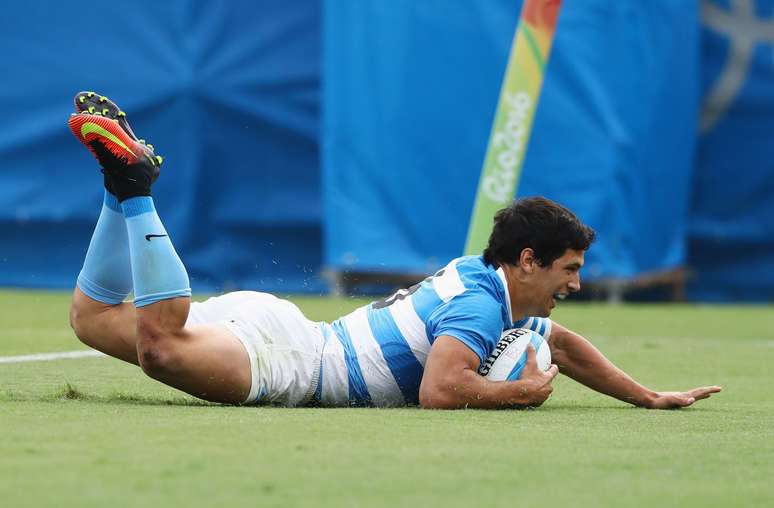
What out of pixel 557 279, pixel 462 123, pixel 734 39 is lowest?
pixel 557 279

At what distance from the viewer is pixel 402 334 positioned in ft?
16.9

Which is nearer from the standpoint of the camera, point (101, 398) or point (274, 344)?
point (274, 344)

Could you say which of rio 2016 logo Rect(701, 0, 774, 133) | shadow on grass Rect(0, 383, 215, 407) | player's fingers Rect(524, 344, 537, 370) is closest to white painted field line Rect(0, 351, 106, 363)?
shadow on grass Rect(0, 383, 215, 407)

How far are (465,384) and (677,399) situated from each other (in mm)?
1053

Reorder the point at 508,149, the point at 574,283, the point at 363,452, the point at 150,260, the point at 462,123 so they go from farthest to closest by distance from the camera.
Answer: the point at 462,123, the point at 508,149, the point at 574,283, the point at 150,260, the point at 363,452

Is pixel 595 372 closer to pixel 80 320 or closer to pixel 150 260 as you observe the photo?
pixel 150 260

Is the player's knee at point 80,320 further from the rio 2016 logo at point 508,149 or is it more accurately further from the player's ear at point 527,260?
the rio 2016 logo at point 508,149

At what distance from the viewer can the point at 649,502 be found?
10.9 ft

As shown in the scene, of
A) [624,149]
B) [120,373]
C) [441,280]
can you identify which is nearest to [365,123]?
[624,149]

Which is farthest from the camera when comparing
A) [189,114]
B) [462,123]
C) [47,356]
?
[189,114]

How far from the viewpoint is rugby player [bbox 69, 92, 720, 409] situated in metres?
4.94

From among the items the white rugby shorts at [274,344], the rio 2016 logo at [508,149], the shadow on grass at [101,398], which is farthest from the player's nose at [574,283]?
the rio 2016 logo at [508,149]

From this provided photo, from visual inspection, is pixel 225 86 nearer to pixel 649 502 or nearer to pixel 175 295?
pixel 175 295

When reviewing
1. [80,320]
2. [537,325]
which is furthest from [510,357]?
[80,320]
